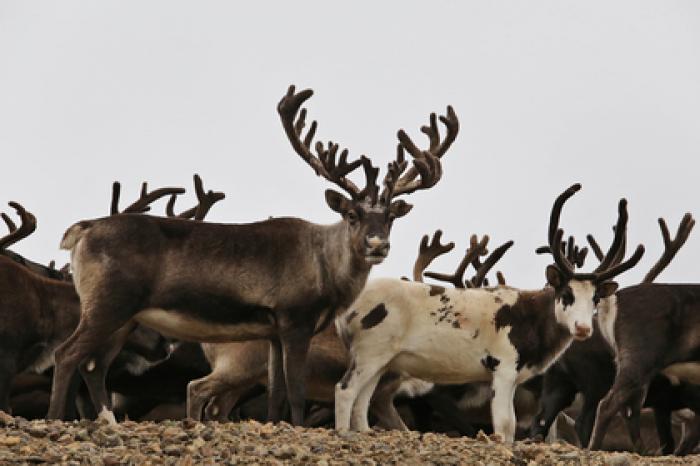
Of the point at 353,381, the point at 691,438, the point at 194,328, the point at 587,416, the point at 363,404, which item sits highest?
the point at 194,328

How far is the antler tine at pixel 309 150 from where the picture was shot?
12984 mm

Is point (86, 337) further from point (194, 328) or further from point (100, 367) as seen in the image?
point (100, 367)

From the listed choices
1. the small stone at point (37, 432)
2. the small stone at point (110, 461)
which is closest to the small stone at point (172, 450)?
the small stone at point (110, 461)

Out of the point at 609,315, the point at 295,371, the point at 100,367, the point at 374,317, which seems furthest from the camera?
the point at 609,315

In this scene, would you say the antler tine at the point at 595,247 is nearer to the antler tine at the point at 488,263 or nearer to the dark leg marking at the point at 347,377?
the antler tine at the point at 488,263

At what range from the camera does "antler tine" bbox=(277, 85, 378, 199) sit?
12984 millimetres

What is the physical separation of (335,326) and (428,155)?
2.01m

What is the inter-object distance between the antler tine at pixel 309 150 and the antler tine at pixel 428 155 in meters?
0.49

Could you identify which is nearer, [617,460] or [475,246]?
[617,460]

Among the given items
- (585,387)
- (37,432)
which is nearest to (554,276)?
(585,387)

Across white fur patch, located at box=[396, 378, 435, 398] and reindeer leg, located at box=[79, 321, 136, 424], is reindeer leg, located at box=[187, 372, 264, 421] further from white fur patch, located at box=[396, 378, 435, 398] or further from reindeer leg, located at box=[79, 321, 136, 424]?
white fur patch, located at box=[396, 378, 435, 398]

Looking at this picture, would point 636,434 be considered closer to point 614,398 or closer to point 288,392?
point 614,398

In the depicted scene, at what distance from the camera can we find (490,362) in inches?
527

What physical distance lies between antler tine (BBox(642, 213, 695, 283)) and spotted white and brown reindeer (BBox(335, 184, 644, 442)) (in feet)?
9.17
